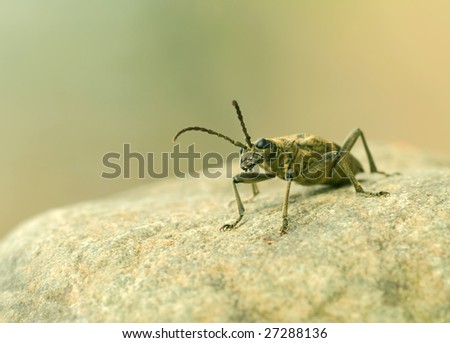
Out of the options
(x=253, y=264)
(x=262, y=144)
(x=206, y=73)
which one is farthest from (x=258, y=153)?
(x=206, y=73)

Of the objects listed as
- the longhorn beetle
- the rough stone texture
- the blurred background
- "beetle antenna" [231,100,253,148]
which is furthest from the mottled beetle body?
the blurred background

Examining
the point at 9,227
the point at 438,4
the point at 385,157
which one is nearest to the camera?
the point at 385,157

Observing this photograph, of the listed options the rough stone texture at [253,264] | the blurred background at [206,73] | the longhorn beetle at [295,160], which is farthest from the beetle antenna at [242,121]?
the blurred background at [206,73]

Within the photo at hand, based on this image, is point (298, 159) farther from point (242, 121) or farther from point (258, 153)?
point (242, 121)

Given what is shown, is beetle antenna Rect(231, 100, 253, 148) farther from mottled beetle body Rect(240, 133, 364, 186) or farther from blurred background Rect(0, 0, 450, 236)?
blurred background Rect(0, 0, 450, 236)

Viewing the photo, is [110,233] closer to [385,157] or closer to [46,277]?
[46,277]
